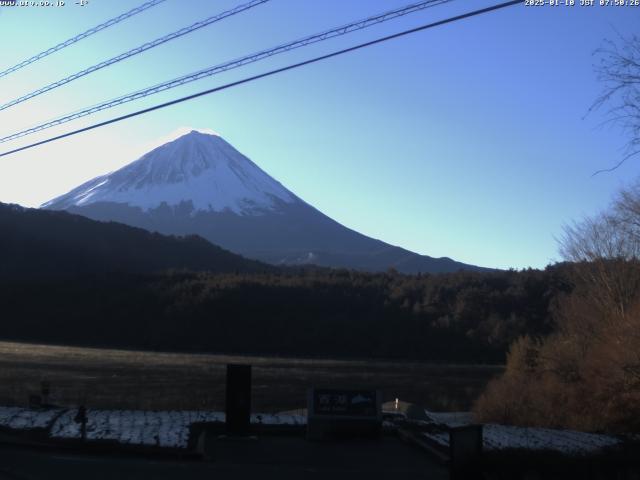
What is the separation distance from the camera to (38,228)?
10969 cm

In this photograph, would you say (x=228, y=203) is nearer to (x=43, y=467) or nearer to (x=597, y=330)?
(x=597, y=330)

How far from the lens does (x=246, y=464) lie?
46.9 ft

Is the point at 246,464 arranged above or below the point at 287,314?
below

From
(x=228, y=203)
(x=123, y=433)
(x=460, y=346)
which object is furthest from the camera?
(x=228, y=203)

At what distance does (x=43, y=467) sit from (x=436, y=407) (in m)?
25.5

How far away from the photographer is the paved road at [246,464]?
12883 mm

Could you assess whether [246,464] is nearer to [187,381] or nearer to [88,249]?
[187,381]

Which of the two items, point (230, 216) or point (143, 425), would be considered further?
point (230, 216)

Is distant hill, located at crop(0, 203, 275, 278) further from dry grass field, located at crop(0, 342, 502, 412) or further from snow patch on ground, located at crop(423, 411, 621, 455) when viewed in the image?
snow patch on ground, located at crop(423, 411, 621, 455)

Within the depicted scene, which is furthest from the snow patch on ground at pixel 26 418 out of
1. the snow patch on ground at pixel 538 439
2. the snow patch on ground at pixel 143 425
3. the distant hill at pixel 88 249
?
the distant hill at pixel 88 249

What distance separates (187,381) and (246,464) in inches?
1025

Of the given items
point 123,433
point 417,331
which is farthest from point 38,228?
point 123,433

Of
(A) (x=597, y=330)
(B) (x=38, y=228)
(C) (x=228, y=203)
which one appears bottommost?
(A) (x=597, y=330)

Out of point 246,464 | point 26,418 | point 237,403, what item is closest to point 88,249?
point 26,418
